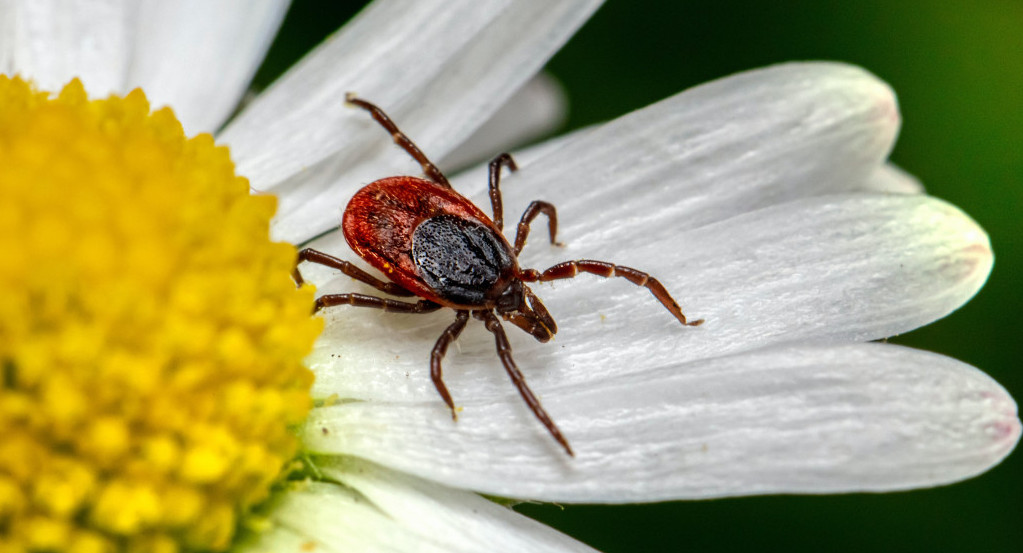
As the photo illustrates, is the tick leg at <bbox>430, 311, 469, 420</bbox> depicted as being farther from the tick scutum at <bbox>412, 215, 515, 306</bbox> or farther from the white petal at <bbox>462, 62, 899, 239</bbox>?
the white petal at <bbox>462, 62, 899, 239</bbox>

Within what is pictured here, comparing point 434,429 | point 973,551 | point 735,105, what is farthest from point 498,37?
point 973,551

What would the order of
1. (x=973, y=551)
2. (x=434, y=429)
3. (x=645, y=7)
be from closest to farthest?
(x=434, y=429) < (x=973, y=551) < (x=645, y=7)

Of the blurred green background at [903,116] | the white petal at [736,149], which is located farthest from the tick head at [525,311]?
the blurred green background at [903,116]

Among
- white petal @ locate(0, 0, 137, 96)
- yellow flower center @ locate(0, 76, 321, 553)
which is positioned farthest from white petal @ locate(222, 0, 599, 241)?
yellow flower center @ locate(0, 76, 321, 553)

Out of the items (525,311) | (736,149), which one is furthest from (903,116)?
(525,311)

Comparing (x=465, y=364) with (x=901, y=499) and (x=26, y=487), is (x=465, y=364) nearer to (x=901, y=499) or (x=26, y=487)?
(x=26, y=487)

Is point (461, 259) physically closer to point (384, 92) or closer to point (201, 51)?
Answer: point (384, 92)
